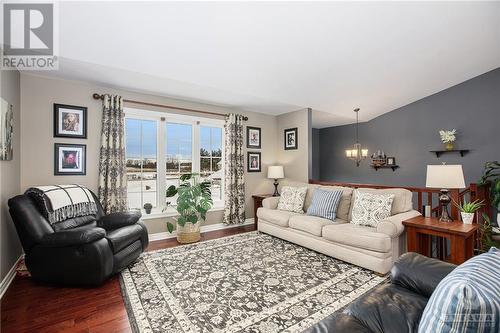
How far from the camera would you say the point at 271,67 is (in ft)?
11.0

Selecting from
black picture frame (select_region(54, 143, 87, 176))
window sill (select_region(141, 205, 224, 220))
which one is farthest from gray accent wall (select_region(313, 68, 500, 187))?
black picture frame (select_region(54, 143, 87, 176))

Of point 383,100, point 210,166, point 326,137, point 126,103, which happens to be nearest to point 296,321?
point 210,166

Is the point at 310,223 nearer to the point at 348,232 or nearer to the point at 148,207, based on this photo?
the point at 348,232

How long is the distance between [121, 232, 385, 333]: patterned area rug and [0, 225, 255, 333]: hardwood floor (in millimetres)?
121

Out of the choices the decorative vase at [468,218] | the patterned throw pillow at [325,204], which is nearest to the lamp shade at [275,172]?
the patterned throw pillow at [325,204]

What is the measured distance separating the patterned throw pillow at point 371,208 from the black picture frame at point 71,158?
396 cm

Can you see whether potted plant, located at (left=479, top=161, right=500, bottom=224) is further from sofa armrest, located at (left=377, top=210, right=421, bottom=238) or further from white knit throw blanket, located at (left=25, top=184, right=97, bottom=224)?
white knit throw blanket, located at (left=25, top=184, right=97, bottom=224)

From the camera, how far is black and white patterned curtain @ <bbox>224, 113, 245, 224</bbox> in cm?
477

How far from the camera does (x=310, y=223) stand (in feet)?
11.0

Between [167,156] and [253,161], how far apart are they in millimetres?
1847

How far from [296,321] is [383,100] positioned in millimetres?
4625

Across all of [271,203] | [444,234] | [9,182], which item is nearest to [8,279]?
[9,182]

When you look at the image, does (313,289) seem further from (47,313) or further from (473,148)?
(473,148)

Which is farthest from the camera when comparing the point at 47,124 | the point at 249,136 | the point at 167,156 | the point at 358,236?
the point at 249,136
